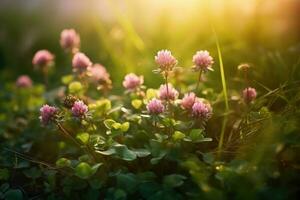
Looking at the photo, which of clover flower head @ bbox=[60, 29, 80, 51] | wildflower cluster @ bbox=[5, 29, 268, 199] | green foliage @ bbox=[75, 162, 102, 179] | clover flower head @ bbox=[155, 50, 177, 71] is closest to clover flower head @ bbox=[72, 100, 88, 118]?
wildflower cluster @ bbox=[5, 29, 268, 199]

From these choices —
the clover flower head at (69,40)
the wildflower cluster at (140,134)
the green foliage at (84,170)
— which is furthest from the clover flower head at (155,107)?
the clover flower head at (69,40)

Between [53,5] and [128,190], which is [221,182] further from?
[53,5]

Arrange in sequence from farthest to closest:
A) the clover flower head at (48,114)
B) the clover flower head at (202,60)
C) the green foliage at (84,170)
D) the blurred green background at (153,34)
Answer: the blurred green background at (153,34)
the clover flower head at (202,60)
the clover flower head at (48,114)
the green foliage at (84,170)

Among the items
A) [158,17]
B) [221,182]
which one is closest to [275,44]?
[158,17]

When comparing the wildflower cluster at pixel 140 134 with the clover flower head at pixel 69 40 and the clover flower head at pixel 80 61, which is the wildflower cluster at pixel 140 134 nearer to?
the clover flower head at pixel 80 61

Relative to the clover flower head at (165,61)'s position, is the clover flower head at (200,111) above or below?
below

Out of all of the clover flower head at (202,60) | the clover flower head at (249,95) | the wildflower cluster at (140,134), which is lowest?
the wildflower cluster at (140,134)

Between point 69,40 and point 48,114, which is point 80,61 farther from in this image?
point 48,114

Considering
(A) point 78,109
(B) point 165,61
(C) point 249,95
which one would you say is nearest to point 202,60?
(B) point 165,61
